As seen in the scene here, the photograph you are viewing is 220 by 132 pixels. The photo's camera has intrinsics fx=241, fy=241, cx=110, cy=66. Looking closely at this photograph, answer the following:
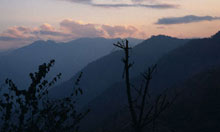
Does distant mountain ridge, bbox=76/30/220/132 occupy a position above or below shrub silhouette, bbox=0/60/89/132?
below

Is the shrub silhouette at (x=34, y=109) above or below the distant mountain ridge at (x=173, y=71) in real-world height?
above

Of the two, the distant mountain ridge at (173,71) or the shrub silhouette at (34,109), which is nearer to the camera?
the shrub silhouette at (34,109)

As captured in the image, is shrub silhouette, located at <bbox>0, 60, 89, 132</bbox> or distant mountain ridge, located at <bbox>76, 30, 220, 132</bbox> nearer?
shrub silhouette, located at <bbox>0, 60, 89, 132</bbox>

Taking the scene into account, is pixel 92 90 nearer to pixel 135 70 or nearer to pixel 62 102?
pixel 135 70

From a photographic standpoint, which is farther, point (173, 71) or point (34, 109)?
point (173, 71)

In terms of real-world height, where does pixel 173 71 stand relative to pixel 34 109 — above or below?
below

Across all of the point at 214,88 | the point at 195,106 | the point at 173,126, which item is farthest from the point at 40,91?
the point at 214,88

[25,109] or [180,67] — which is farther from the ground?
[25,109]

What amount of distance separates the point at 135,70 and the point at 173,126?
400ft

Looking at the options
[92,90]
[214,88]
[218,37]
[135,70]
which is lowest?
Answer: [92,90]

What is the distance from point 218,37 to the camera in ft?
445

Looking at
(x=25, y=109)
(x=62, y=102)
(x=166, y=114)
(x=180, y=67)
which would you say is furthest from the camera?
(x=180, y=67)

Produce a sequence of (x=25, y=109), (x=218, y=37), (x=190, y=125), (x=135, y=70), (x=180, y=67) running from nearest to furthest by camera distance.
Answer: (x=25, y=109) < (x=190, y=125) < (x=180, y=67) < (x=218, y=37) < (x=135, y=70)

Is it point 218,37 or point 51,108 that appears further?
point 218,37
